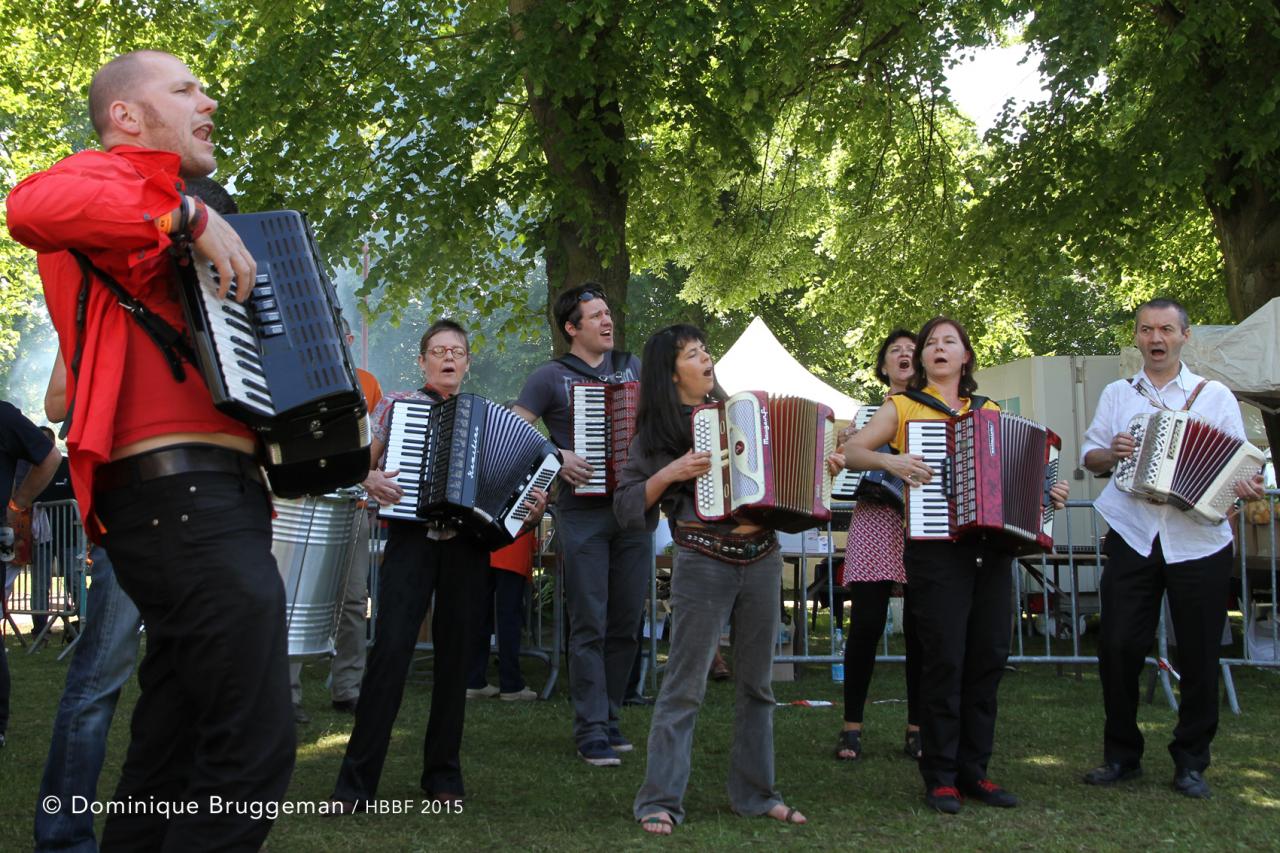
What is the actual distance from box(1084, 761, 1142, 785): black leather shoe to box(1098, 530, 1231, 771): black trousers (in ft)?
0.10

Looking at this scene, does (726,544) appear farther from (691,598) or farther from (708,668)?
(708,668)

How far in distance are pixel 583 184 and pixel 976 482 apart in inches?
282

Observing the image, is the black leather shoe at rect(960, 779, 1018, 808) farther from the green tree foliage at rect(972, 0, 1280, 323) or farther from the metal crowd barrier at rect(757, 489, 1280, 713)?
the green tree foliage at rect(972, 0, 1280, 323)

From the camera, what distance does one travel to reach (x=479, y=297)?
15266 mm

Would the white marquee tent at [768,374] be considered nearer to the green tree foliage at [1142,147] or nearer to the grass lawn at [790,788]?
the green tree foliage at [1142,147]

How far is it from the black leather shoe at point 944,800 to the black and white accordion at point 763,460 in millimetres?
1347

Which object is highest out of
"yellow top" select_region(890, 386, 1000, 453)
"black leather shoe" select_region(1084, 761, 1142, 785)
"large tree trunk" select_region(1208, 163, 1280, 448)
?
"large tree trunk" select_region(1208, 163, 1280, 448)

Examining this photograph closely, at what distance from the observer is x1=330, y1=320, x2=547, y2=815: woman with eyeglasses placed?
211 inches

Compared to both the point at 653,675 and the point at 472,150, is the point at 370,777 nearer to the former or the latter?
the point at 653,675

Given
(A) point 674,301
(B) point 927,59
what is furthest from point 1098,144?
(A) point 674,301

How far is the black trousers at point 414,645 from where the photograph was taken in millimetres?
5363

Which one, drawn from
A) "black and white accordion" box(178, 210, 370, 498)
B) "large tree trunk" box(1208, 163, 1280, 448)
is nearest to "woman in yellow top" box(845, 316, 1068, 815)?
"black and white accordion" box(178, 210, 370, 498)

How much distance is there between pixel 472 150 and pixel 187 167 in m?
9.78

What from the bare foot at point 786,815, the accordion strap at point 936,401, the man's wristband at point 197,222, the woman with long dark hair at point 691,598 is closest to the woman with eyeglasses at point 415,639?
the woman with long dark hair at point 691,598
